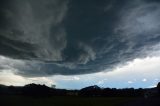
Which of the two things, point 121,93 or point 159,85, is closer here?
point 159,85

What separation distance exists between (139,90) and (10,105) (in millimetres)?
87397

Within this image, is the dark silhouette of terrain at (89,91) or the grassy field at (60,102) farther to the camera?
the dark silhouette of terrain at (89,91)

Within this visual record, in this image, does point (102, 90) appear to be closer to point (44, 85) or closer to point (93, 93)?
point (93, 93)

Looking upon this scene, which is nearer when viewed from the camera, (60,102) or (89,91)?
(60,102)

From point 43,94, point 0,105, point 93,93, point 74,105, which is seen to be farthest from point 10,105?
point 93,93

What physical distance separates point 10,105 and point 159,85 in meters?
55.9

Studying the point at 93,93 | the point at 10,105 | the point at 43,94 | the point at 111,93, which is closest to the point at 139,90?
the point at 111,93

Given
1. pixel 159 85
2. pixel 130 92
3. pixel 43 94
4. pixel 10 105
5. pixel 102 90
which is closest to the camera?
pixel 10 105

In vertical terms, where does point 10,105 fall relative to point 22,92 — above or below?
below

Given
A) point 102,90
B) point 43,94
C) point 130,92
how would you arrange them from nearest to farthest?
1. point 43,94
2. point 130,92
3. point 102,90

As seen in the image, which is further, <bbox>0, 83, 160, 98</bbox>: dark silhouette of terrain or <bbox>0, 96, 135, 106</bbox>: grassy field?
<bbox>0, 83, 160, 98</bbox>: dark silhouette of terrain

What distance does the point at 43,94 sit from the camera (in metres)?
121

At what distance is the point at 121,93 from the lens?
139500 millimetres

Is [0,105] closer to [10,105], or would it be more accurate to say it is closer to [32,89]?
[10,105]
